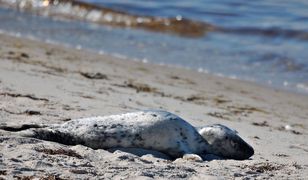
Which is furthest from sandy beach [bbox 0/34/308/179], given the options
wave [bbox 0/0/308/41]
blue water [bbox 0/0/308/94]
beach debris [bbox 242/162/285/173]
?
wave [bbox 0/0/308/41]

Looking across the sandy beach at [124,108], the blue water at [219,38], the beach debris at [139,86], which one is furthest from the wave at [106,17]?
the beach debris at [139,86]

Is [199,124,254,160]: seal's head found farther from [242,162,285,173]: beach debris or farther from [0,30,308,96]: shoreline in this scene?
[0,30,308,96]: shoreline

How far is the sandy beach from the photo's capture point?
4.44 meters

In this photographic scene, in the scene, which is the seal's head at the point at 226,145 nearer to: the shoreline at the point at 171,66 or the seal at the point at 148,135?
the seal at the point at 148,135

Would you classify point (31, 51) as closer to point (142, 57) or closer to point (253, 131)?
point (142, 57)

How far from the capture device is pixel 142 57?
10.8 metres

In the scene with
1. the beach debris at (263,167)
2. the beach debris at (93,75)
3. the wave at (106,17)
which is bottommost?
the wave at (106,17)

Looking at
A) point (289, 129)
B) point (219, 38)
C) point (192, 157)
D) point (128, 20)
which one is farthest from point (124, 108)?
point (128, 20)

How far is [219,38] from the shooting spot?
13.5 meters

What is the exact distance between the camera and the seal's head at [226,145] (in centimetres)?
518

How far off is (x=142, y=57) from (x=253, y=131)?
15.2 ft

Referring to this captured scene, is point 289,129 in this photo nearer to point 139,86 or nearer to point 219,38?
point 139,86

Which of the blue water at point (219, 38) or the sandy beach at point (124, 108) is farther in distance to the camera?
the blue water at point (219, 38)

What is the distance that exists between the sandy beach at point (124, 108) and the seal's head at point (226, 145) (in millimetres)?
95
